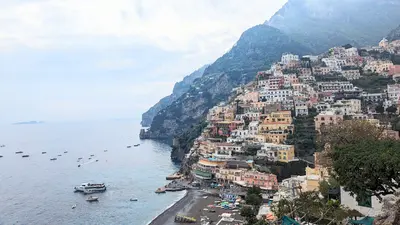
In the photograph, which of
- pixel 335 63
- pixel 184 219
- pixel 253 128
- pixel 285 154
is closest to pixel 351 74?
pixel 335 63

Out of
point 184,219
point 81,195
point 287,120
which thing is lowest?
point 81,195

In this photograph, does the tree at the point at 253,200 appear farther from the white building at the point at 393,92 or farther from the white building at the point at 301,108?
the white building at the point at 393,92

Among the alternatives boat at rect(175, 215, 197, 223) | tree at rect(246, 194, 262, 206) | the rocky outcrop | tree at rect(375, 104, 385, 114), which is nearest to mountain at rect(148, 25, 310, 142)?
the rocky outcrop

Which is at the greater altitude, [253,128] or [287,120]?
[287,120]

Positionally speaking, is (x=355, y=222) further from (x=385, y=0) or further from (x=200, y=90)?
(x=385, y=0)

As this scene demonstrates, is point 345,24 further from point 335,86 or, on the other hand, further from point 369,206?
point 369,206

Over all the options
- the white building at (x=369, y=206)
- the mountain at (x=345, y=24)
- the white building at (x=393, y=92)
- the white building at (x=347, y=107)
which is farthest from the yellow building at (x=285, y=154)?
the mountain at (x=345, y=24)
